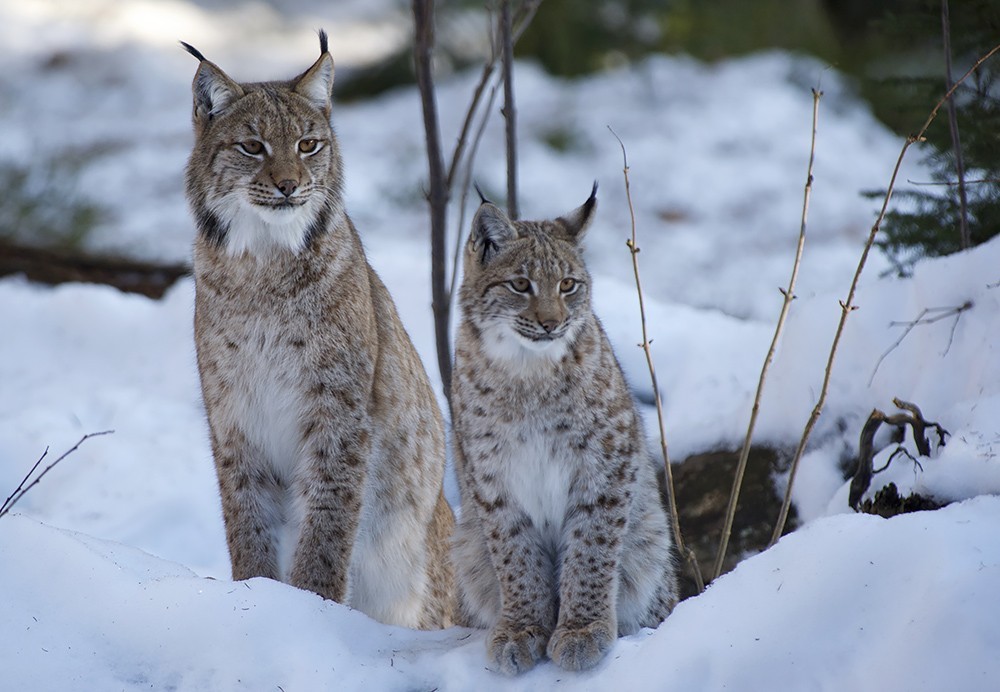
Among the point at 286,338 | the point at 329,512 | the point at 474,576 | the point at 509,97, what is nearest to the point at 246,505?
the point at 329,512

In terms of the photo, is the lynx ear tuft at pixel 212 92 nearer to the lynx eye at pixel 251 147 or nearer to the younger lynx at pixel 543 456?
the lynx eye at pixel 251 147

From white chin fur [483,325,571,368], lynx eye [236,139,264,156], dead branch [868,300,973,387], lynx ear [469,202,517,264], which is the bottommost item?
white chin fur [483,325,571,368]

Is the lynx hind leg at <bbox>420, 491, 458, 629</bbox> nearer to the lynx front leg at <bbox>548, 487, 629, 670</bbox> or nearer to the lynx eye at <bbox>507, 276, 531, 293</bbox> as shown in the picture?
the lynx front leg at <bbox>548, 487, 629, 670</bbox>

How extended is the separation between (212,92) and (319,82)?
14.1 inches

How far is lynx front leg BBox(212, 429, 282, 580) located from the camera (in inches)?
152

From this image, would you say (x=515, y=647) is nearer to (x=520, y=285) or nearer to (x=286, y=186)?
(x=520, y=285)

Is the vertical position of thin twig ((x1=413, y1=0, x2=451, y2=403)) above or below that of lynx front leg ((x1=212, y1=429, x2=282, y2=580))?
above

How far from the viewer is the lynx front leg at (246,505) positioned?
3.85 m

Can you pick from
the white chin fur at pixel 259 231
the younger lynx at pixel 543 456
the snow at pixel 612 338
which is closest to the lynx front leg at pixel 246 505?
the snow at pixel 612 338

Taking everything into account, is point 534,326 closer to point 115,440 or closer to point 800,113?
point 115,440

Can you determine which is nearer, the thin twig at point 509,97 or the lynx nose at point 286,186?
the lynx nose at point 286,186

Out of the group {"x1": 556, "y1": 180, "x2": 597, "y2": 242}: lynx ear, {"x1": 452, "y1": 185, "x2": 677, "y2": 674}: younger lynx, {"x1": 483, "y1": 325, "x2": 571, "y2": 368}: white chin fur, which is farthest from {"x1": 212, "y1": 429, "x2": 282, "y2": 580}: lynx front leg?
{"x1": 556, "y1": 180, "x2": 597, "y2": 242}: lynx ear

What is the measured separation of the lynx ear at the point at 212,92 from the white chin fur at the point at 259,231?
34cm

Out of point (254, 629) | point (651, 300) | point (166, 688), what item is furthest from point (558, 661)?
point (651, 300)
